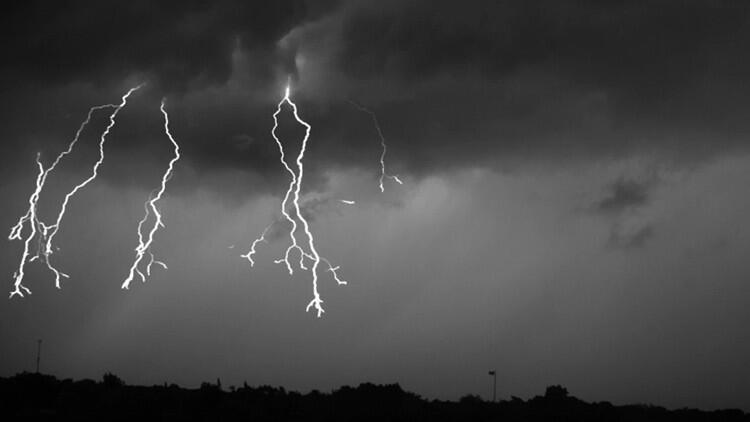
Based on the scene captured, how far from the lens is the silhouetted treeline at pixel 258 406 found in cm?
5188

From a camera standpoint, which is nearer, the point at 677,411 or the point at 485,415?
the point at 485,415

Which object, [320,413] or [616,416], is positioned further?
[616,416]

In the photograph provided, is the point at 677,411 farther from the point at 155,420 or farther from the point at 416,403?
the point at 155,420

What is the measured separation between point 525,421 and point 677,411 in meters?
25.0

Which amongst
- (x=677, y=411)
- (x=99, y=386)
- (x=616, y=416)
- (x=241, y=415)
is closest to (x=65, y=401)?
(x=99, y=386)

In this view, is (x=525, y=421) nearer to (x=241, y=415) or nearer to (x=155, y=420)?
(x=241, y=415)

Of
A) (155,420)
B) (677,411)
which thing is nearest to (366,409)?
(155,420)

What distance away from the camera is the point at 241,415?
2048 inches

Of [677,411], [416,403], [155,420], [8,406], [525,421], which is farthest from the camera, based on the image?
[677,411]

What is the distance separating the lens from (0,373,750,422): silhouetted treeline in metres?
51.9

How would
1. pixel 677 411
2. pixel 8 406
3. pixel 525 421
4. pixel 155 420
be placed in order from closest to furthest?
1. pixel 155 420
2. pixel 8 406
3. pixel 525 421
4. pixel 677 411

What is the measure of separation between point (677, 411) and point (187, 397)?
1669 inches

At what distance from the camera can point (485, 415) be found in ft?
199

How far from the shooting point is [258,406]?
54.9 m
